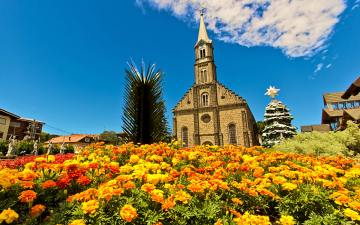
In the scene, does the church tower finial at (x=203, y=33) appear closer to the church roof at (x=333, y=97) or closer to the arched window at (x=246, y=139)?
the arched window at (x=246, y=139)

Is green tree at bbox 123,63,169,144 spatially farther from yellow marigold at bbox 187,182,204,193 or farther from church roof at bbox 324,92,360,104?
church roof at bbox 324,92,360,104

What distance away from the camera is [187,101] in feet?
128

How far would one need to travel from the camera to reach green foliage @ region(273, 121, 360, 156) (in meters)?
12.2

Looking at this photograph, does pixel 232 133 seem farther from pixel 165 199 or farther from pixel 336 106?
pixel 165 199

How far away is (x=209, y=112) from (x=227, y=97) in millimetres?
3947

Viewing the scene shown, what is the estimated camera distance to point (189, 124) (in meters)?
37.4

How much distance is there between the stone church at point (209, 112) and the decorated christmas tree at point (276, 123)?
8.88 feet

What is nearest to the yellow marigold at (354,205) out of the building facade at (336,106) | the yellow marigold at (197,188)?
the yellow marigold at (197,188)

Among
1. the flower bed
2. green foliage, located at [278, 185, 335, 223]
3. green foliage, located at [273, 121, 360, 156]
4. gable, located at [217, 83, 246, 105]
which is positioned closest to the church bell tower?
gable, located at [217, 83, 246, 105]

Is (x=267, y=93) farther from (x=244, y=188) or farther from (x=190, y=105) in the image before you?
(x=244, y=188)

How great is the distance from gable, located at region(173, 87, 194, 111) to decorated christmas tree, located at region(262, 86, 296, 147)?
12.5 meters

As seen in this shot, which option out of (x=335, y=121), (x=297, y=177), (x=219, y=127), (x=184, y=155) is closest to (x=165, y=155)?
(x=184, y=155)

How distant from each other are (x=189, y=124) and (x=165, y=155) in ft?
108

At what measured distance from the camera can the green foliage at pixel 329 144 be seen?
1221 centimetres
